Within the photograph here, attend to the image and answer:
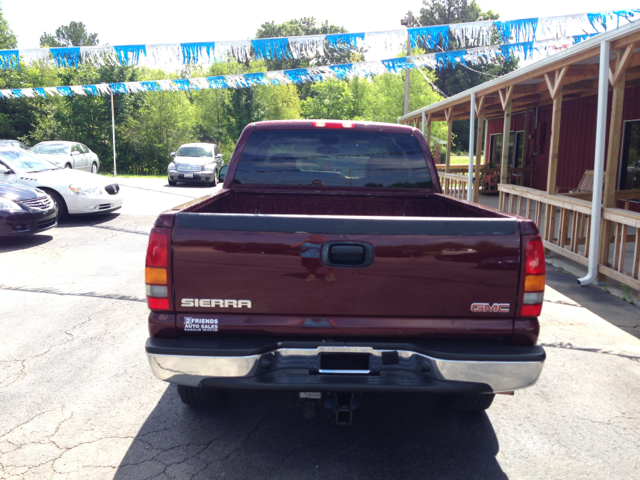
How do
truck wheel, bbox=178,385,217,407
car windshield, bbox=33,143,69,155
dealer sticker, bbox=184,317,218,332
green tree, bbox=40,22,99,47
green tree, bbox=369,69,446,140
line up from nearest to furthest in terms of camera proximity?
dealer sticker, bbox=184,317,218,332
truck wheel, bbox=178,385,217,407
car windshield, bbox=33,143,69,155
green tree, bbox=369,69,446,140
green tree, bbox=40,22,99,47

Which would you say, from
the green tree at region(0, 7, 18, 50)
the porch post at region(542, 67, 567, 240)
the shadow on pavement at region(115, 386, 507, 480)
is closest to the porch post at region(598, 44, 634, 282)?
the porch post at region(542, 67, 567, 240)

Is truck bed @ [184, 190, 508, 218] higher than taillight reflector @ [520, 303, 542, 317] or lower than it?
higher

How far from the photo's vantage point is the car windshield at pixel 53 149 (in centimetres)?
2067

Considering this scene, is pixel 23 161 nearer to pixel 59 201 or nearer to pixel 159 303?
pixel 59 201

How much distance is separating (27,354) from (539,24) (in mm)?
11972

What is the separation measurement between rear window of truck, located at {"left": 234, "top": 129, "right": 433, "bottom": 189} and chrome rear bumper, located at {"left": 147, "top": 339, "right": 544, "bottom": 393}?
1.97 metres

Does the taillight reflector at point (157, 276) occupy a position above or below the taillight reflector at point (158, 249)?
below

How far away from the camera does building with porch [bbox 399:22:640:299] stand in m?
6.61

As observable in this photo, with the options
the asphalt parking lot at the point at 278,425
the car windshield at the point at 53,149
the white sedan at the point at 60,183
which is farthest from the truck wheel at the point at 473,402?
the car windshield at the point at 53,149

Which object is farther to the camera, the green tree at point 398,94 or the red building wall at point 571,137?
the green tree at point 398,94

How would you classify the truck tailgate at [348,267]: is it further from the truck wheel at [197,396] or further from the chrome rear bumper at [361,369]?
the truck wheel at [197,396]

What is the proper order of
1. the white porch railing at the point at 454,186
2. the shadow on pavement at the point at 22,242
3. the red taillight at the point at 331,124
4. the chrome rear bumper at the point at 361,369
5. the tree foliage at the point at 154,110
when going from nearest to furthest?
the chrome rear bumper at the point at 361,369 → the red taillight at the point at 331,124 → the shadow on pavement at the point at 22,242 → the white porch railing at the point at 454,186 → the tree foliage at the point at 154,110

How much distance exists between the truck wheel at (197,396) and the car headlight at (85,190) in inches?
349

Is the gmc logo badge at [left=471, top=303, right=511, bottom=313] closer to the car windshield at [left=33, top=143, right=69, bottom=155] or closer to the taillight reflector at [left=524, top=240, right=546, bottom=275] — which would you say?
A: the taillight reflector at [left=524, top=240, right=546, bottom=275]
